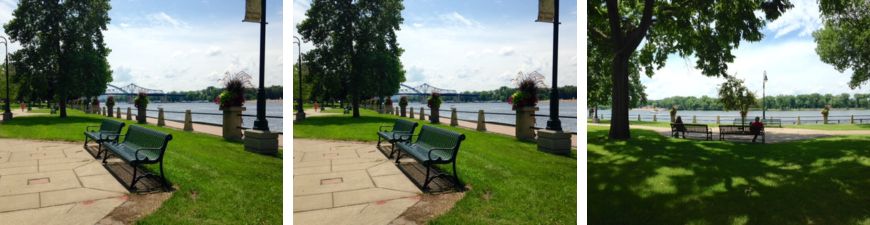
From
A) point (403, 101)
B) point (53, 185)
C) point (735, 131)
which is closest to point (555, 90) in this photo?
point (403, 101)

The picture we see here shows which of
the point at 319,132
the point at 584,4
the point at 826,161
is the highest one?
the point at 584,4

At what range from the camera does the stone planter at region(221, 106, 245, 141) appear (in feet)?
10.4

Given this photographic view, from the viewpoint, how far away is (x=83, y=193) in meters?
2.94

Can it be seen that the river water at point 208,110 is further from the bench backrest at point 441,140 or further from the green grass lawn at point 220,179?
the bench backrest at point 441,140

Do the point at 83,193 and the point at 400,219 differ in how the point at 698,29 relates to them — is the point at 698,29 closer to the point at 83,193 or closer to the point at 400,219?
the point at 400,219

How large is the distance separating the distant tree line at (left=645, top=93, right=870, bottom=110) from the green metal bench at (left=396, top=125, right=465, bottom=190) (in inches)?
199

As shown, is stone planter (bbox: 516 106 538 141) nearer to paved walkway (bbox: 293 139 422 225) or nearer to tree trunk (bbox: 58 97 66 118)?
paved walkway (bbox: 293 139 422 225)

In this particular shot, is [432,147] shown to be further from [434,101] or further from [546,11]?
[546,11]

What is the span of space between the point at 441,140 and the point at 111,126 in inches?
99.9

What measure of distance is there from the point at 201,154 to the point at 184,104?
39cm

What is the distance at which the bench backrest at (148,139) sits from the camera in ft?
9.66

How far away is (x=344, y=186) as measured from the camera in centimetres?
313

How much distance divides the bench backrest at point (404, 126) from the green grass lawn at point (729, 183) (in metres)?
1.80

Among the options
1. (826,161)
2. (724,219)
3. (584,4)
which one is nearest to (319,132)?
(584,4)
